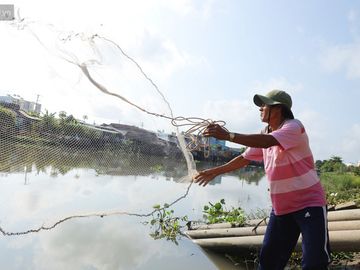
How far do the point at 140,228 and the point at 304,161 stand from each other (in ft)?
15.9

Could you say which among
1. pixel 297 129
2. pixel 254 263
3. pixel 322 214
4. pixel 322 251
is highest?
pixel 297 129

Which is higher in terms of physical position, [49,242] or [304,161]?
[304,161]

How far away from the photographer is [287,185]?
8.00 ft

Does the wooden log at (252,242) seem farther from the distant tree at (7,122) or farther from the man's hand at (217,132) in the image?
the distant tree at (7,122)

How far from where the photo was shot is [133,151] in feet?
32.9

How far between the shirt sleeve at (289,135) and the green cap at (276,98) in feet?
0.58

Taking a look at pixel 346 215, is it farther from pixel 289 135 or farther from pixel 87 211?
pixel 87 211

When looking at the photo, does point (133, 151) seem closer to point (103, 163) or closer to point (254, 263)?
point (103, 163)

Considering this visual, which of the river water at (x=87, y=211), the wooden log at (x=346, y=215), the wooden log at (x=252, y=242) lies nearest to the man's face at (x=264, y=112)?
the wooden log at (x=252, y=242)

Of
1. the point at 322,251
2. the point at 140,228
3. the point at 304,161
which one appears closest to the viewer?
the point at 322,251

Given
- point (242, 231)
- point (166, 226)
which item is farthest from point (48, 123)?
point (242, 231)

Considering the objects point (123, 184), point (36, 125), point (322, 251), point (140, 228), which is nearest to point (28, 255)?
point (140, 228)

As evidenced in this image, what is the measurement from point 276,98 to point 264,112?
128 mm

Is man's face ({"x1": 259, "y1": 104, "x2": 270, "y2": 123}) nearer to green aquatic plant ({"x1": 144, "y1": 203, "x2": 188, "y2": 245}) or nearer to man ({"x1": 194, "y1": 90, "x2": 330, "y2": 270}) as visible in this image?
man ({"x1": 194, "y1": 90, "x2": 330, "y2": 270})
